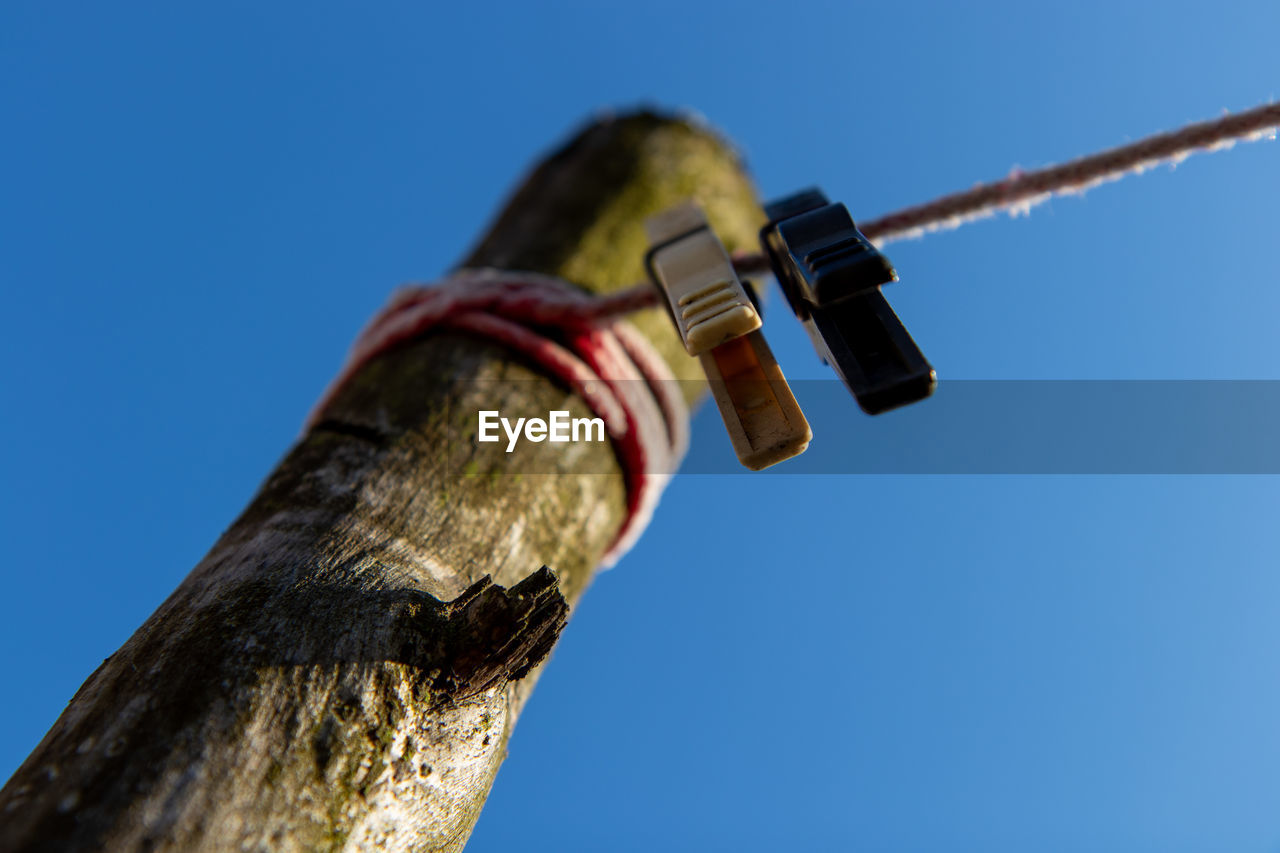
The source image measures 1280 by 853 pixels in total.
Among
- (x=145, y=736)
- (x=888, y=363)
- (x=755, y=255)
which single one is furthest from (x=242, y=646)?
(x=755, y=255)

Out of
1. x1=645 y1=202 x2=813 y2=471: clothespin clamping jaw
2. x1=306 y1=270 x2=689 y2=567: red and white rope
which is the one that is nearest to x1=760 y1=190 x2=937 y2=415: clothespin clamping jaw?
x1=645 y1=202 x2=813 y2=471: clothespin clamping jaw

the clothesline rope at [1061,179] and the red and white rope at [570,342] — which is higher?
the red and white rope at [570,342]

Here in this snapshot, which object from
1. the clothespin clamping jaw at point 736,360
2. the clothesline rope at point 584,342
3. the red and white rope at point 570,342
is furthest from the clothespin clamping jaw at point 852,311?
the red and white rope at point 570,342

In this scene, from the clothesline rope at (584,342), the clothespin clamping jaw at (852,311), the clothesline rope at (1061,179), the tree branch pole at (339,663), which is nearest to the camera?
the tree branch pole at (339,663)

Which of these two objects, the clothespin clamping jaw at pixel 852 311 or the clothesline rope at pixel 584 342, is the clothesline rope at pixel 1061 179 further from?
the clothespin clamping jaw at pixel 852 311

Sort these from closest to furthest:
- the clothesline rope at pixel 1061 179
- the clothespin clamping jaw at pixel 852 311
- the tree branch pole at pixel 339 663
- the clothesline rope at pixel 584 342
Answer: the tree branch pole at pixel 339 663 → the clothespin clamping jaw at pixel 852 311 → the clothesline rope at pixel 1061 179 → the clothesline rope at pixel 584 342

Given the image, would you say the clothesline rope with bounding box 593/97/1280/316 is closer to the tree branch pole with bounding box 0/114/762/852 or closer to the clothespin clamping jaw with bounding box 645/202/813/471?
the clothespin clamping jaw with bounding box 645/202/813/471
